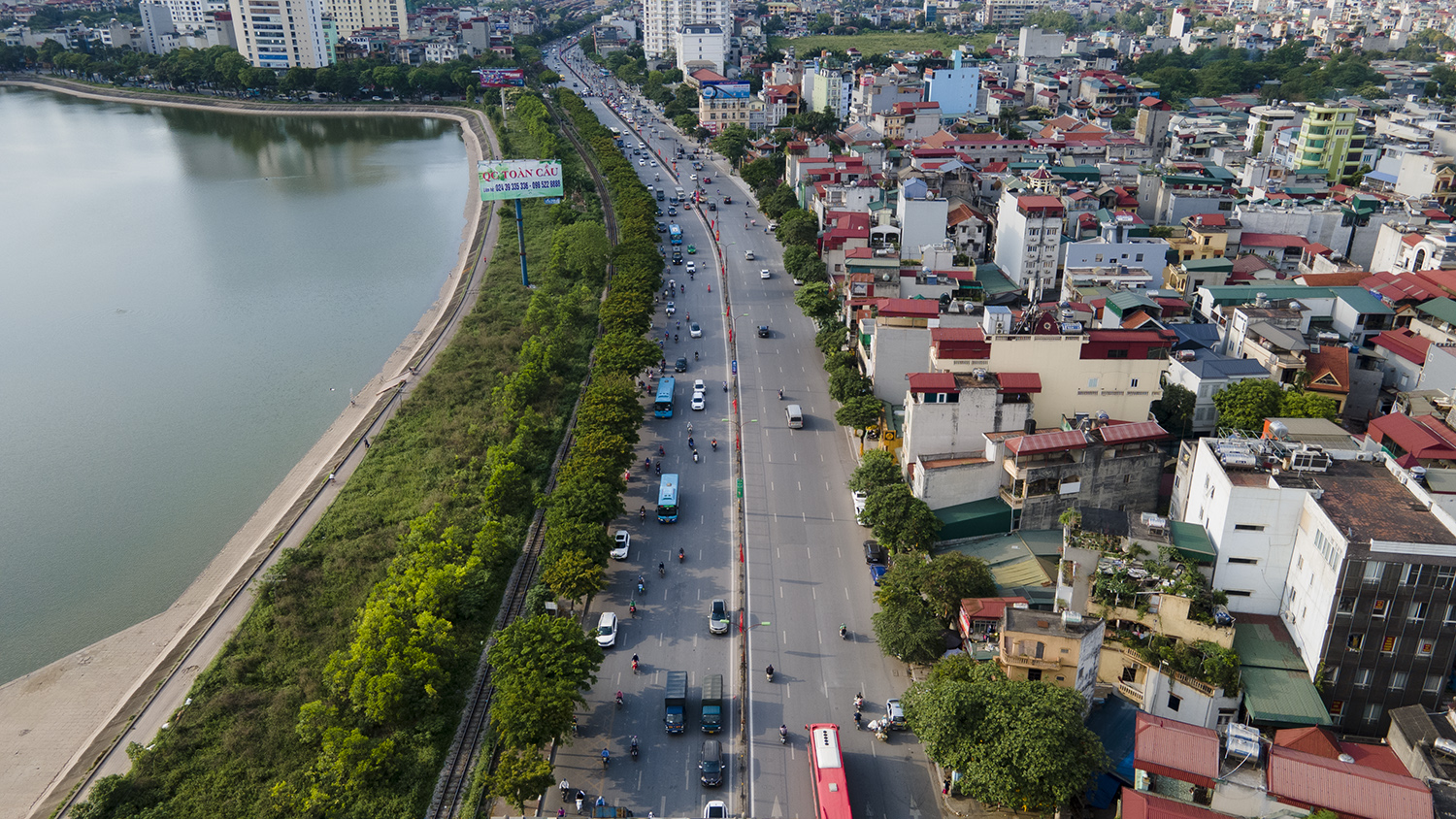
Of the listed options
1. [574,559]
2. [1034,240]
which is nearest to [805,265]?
[1034,240]

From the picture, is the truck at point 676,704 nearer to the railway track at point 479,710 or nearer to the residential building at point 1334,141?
the railway track at point 479,710

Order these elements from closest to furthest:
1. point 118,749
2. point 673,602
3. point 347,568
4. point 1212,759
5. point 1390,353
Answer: point 1212,759 < point 118,749 < point 673,602 < point 347,568 < point 1390,353

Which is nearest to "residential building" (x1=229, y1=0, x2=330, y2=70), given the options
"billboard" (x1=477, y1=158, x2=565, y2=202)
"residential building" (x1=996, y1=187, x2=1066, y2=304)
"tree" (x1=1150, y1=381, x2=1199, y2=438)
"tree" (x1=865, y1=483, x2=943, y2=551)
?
"billboard" (x1=477, y1=158, x2=565, y2=202)

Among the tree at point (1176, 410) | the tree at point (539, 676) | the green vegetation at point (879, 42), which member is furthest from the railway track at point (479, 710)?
the green vegetation at point (879, 42)

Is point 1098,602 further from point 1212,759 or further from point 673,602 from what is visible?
point 673,602

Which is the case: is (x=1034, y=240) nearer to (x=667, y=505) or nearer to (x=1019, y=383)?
(x=1019, y=383)

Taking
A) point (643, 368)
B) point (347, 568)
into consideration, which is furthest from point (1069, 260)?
point (347, 568)
